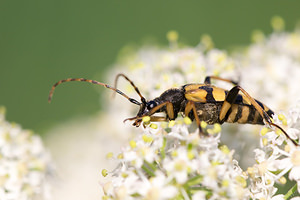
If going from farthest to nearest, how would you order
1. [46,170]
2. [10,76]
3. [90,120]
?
[10,76] → [90,120] → [46,170]

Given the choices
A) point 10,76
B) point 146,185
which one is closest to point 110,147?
point 146,185

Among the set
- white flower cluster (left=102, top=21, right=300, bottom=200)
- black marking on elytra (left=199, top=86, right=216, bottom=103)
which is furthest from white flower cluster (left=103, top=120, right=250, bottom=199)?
black marking on elytra (left=199, top=86, right=216, bottom=103)

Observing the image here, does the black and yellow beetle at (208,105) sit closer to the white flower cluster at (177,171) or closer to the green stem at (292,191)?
the white flower cluster at (177,171)

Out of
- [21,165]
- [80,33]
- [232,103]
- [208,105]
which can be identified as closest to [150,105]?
[208,105]

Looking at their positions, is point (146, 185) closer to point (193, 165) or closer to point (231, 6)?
point (193, 165)

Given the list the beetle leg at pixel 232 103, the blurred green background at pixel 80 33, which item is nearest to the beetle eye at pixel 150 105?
the beetle leg at pixel 232 103

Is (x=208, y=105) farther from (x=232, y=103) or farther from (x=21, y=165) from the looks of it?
(x=21, y=165)
